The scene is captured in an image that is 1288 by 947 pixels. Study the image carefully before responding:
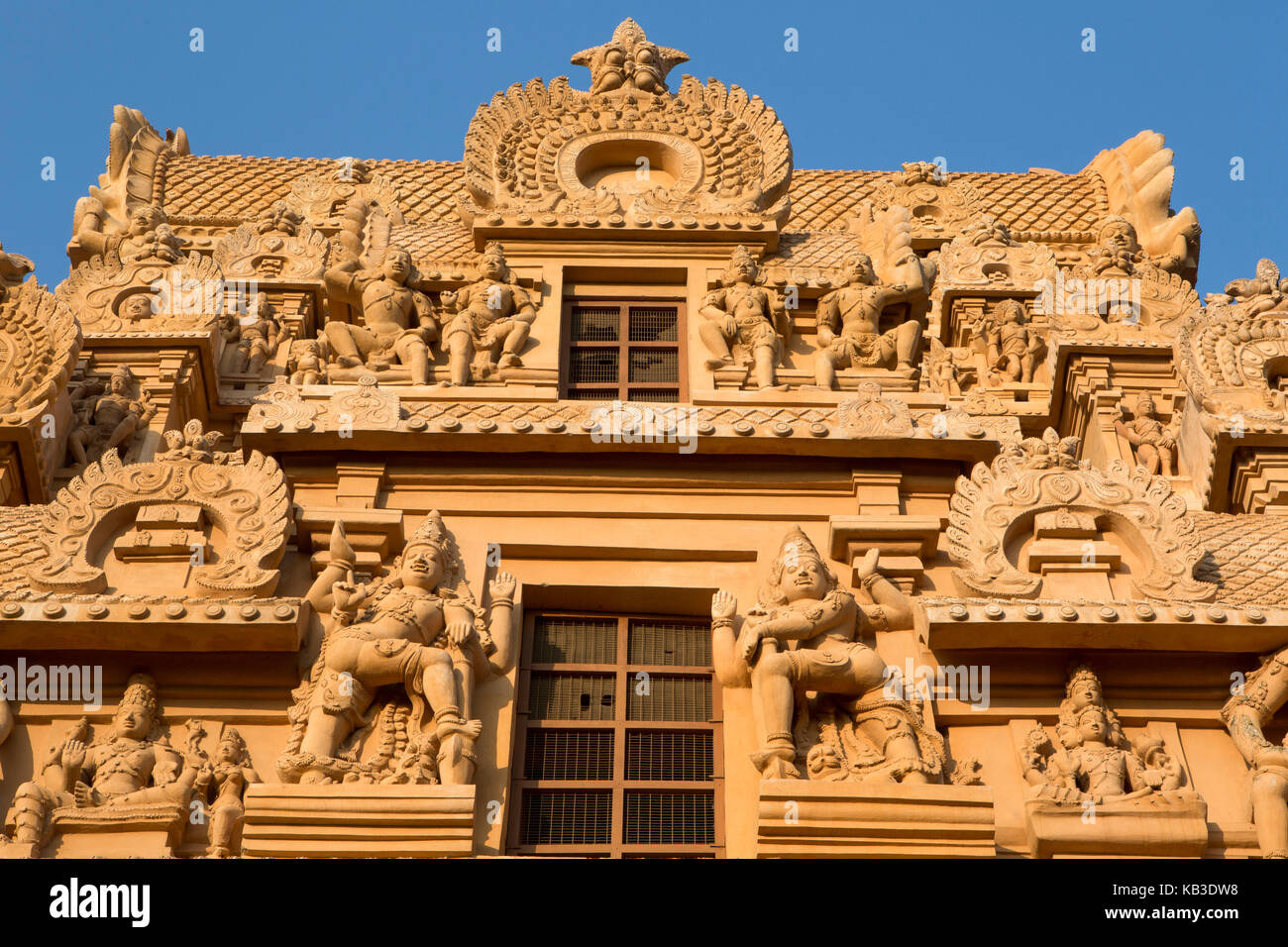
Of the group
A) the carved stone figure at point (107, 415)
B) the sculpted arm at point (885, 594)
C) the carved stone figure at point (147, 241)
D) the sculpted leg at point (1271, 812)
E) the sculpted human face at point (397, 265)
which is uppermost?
the carved stone figure at point (147, 241)

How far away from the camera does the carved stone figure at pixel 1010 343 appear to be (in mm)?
21406

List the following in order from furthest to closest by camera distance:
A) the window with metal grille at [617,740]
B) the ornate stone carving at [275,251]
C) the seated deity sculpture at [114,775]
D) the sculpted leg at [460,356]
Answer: the ornate stone carving at [275,251] → the sculpted leg at [460,356] → the window with metal grille at [617,740] → the seated deity sculpture at [114,775]

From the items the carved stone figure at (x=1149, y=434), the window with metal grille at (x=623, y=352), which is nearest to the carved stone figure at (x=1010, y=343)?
the carved stone figure at (x=1149, y=434)

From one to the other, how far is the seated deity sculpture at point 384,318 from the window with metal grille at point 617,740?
481 centimetres

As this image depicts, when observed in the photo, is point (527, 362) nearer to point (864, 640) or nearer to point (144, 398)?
point (144, 398)

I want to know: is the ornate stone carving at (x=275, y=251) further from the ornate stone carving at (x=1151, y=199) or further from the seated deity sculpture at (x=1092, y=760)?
the seated deity sculpture at (x=1092, y=760)

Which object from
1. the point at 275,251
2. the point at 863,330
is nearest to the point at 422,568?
the point at 863,330

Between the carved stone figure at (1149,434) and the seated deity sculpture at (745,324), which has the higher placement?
the seated deity sculpture at (745,324)

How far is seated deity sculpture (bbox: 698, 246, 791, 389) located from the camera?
64.5 feet

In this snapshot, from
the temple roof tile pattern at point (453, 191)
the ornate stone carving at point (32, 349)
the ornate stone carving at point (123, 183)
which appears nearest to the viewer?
the ornate stone carving at point (32, 349)

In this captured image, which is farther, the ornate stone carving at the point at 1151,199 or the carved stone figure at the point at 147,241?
the ornate stone carving at the point at 1151,199

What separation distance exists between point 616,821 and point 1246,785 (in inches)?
182

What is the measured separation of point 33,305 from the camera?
18766mm

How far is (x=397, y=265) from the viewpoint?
67.7ft
